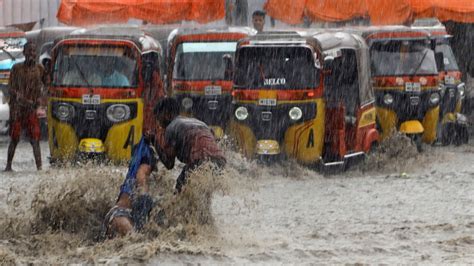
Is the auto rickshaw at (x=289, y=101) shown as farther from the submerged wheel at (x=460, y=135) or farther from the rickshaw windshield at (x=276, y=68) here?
the submerged wheel at (x=460, y=135)

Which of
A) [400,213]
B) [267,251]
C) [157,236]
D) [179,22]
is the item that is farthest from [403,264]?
[179,22]

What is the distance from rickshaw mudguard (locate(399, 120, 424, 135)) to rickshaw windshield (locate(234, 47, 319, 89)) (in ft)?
11.3

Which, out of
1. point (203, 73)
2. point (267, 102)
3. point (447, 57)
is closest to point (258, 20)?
point (203, 73)

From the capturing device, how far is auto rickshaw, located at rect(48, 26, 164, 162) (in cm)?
1522

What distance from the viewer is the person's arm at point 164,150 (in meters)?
9.01

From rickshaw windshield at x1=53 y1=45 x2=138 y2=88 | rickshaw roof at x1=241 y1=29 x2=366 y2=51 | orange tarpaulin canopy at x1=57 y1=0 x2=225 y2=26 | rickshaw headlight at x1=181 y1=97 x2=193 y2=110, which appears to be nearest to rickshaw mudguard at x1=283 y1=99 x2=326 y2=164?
rickshaw roof at x1=241 y1=29 x2=366 y2=51

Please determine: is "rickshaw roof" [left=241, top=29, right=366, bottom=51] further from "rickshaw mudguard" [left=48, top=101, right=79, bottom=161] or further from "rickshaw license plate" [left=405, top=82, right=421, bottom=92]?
"rickshaw mudguard" [left=48, top=101, right=79, bottom=161]

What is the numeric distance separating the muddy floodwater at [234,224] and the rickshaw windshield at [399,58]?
4.12 m

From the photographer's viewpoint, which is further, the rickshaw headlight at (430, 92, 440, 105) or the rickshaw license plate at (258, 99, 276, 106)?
the rickshaw headlight at (430, 92, 440, 105)

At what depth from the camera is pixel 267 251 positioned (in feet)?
31.8

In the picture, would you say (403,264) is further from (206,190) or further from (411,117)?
(411,117)

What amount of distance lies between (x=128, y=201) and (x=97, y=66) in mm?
6887

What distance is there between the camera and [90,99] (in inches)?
601

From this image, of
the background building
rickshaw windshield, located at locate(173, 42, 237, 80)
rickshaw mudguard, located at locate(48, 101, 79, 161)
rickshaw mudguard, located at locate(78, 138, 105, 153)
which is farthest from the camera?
the background building
